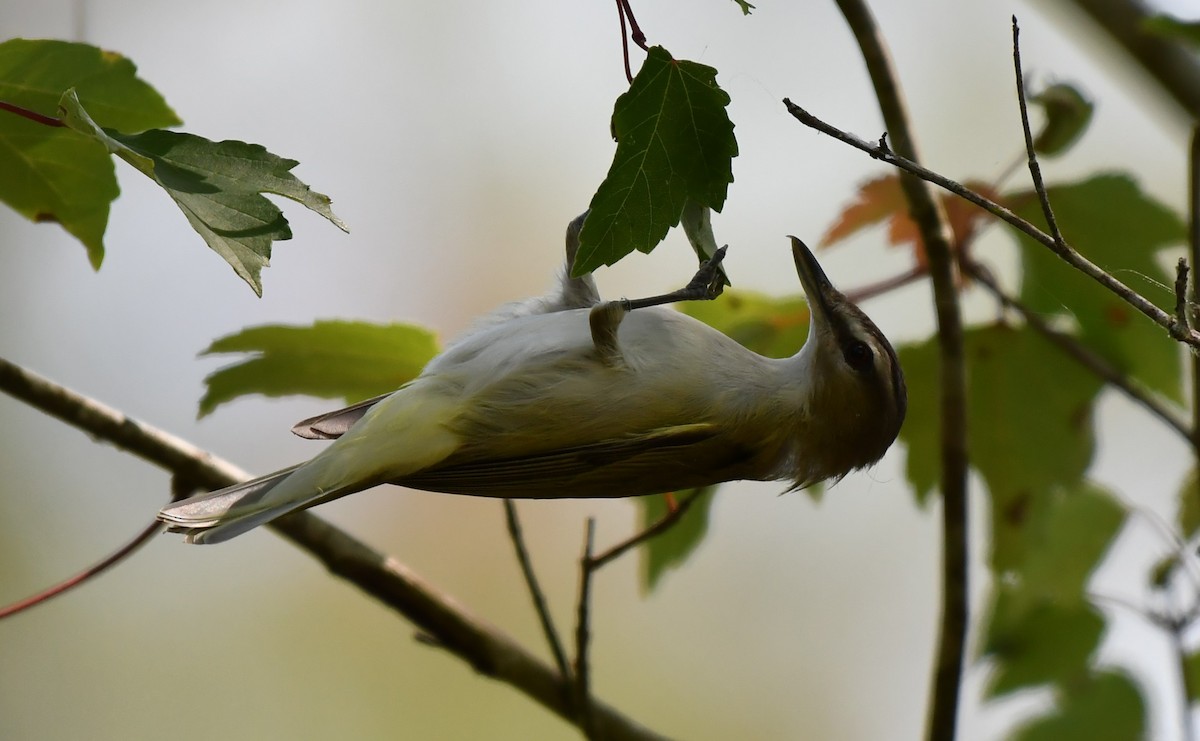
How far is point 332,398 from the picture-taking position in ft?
9.46

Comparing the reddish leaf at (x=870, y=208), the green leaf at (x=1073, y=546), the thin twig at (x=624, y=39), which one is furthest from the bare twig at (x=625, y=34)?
the green leaf at (x=1073, y=546)

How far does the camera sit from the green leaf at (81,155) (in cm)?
218

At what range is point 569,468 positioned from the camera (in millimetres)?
2484

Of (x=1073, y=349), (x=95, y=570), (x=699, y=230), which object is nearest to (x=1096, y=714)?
(x=1073, y=349)

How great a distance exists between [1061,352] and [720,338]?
1179 mm

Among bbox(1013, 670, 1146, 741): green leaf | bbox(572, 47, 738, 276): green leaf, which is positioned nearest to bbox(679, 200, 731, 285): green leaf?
bbox(572, 47, 738, 276): green leaf

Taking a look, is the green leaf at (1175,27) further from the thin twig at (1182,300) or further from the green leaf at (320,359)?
the green leaf at (320,359)

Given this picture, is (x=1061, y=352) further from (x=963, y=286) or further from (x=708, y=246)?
(x=708, y=246)

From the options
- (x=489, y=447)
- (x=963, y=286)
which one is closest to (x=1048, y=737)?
(x=963, y=286)

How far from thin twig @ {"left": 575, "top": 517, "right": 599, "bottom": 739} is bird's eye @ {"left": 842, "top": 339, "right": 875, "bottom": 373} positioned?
760mm

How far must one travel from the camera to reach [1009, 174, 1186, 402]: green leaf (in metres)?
3.02

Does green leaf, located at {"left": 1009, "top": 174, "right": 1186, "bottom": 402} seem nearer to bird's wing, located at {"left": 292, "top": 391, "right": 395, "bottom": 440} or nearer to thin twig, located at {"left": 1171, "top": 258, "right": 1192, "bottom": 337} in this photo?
thin twig, located at {"left": 1171, "top": 258, "right": 1192, "bottom": 337}

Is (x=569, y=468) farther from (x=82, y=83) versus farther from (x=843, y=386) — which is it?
(x=82, y=83)

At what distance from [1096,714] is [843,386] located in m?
1.74
